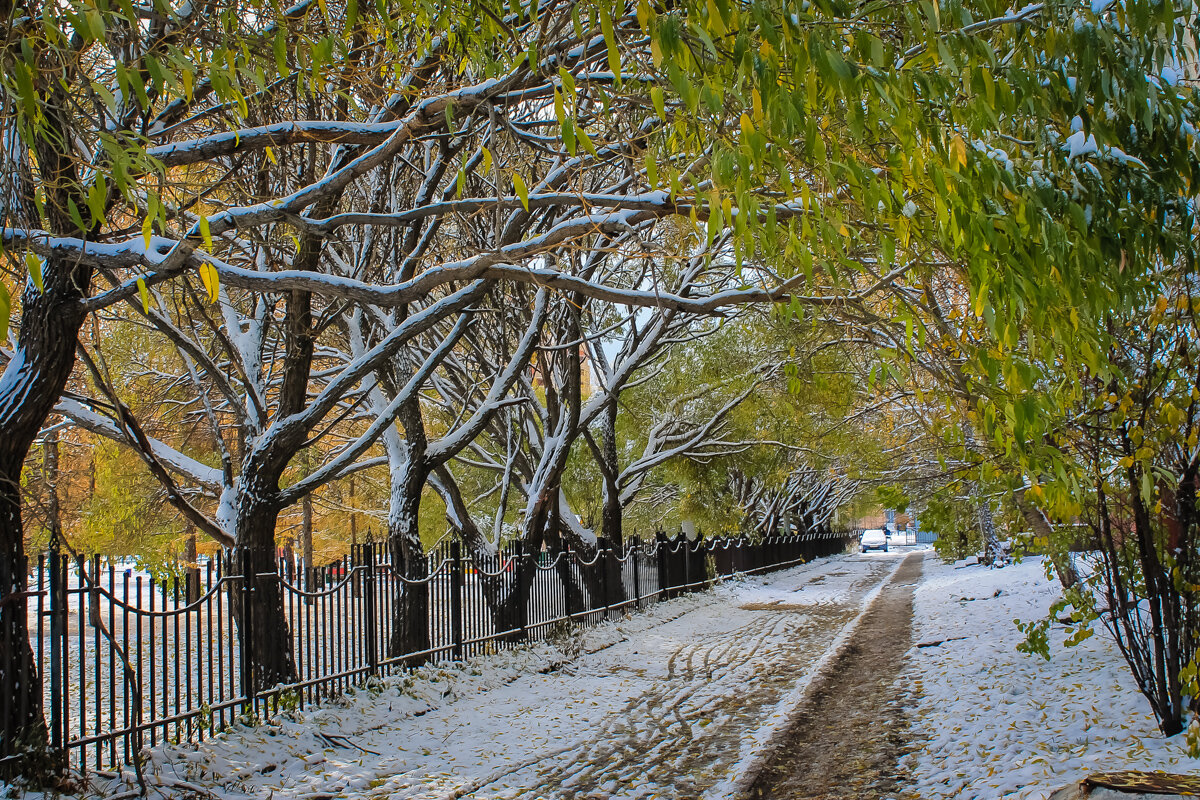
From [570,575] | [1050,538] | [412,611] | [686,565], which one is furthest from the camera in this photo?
[686,565]

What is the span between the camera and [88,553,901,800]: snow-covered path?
21.3 feet

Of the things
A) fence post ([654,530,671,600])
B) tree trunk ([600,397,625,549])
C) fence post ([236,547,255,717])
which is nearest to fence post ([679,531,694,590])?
fence post ([654,530,671,600])

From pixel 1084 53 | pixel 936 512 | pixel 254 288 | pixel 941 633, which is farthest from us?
pixel 936 512

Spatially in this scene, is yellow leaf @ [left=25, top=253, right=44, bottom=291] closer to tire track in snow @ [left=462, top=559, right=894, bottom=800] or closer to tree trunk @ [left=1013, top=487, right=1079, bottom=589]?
tire track in snow @ [left=462, top=559, right=894, bottom=800]

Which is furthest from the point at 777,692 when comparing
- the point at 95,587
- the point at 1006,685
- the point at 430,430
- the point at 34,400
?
the point at 430,430

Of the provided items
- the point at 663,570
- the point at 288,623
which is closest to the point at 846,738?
the point at 288,623

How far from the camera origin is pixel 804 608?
794 inches

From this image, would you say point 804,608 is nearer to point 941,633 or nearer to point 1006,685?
point 941,633

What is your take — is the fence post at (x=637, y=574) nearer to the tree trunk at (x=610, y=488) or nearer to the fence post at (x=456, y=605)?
the tree trunk at (x=610, y=488)

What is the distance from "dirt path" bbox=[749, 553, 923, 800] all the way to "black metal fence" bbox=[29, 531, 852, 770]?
446 cm

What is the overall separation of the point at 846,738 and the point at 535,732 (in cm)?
287

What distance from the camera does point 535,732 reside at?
8.26 metres

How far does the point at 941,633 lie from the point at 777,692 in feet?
17.9

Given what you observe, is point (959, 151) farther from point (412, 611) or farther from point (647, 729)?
point (412, 611)
